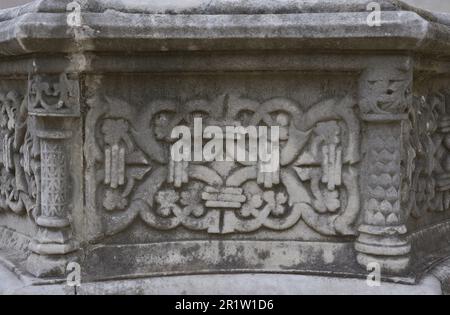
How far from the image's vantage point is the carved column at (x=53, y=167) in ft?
5.61

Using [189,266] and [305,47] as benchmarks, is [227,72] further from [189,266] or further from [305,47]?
[189,266]

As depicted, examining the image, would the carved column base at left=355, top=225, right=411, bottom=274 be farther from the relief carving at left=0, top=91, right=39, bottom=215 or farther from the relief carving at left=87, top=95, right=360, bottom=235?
the relief carving at left=0, top=91, right=39, bottom=215

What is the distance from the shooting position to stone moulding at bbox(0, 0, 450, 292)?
1.67 m

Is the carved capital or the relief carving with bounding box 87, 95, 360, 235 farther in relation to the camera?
the relief carving with bounding box 87, 95, 360, 235

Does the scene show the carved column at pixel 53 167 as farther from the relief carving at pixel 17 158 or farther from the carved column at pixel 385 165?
the carved column at pixel 385 165

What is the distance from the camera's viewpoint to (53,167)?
5.70 feet

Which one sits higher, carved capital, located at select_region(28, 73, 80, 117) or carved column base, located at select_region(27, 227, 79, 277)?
carved capital, located at select_region(28, 73, 80, 117)

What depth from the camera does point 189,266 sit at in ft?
6.04

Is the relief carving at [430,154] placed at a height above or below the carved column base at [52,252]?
above

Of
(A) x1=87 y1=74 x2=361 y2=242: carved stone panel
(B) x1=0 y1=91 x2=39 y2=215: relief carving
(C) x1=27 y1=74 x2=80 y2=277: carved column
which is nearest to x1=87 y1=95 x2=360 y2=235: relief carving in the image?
(A) x1=87 y1=74 x2=361 y2=242: carved stone panel

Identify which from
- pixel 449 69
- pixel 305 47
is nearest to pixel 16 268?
pixel 305 47

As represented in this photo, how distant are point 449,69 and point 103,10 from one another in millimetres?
1323

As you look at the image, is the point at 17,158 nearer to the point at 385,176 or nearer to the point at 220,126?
the point at 220,126

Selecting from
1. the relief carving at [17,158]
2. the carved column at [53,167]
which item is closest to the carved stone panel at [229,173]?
the carved column at [53,167]
